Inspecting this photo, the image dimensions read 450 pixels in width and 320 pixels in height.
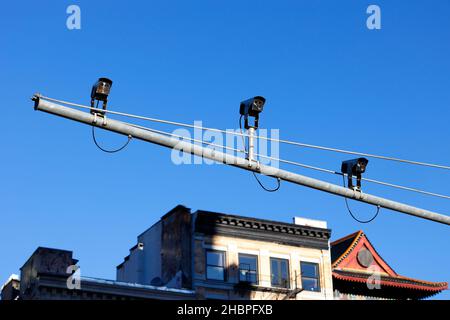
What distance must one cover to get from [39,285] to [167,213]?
1054 centimetres

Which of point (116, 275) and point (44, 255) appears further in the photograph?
point (116, 275)

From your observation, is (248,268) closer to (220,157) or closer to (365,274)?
(365,274)

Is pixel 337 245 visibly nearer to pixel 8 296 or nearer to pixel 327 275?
pixel 327 275

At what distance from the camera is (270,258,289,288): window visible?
149 ft

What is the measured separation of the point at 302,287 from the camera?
150 ft

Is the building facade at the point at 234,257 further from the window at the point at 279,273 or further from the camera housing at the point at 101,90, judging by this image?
the camera housing at the point at 101,90

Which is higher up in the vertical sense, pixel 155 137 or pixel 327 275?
pixel 327 275

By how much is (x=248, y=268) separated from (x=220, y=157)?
3095cm

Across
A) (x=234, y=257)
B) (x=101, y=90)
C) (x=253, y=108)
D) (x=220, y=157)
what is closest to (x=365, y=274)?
(x=234, y=257)

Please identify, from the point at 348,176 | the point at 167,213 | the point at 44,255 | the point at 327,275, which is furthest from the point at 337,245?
the point at 348,176

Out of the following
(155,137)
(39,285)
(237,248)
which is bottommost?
(155,137)
